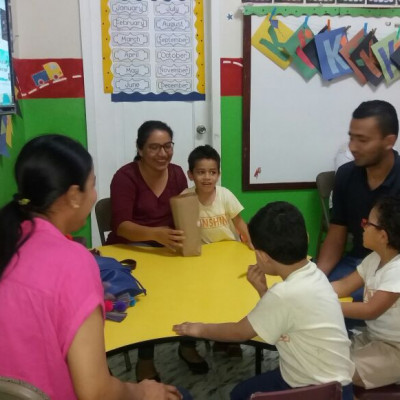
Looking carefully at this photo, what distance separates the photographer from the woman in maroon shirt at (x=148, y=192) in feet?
7.83

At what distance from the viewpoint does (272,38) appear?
3.47 m

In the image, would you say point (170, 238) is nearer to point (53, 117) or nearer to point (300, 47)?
point (53, 117)

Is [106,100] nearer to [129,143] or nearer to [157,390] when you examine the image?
[129,143]

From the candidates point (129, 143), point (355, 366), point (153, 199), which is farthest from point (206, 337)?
point (129, 143)

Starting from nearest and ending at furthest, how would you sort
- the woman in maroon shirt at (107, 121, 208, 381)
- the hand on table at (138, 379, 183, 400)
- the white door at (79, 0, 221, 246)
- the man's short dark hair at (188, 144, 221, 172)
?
the hand on table at (138, 379, 183, 400) < the woman in maroon shirt at (107, 121, 208, 381) < the man's short dark hair at (188, 144, 221, 172) < the white door at (79, 0, 221, 246)

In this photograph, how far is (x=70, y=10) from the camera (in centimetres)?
331

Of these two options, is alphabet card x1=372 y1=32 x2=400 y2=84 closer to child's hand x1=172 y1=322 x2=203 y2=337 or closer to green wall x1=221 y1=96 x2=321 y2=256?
green wall x1=221 y1=96 x2=321 y2=256

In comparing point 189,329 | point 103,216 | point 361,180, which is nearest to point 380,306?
point 189,329

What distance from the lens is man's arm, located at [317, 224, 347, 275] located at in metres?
2.31

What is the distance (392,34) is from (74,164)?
3.18 metres

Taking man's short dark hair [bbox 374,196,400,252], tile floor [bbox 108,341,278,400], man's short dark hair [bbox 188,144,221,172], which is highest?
man's short dark hair [bbox 188,144,221,172]

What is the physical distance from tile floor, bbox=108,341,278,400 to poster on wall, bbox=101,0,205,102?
1.82m

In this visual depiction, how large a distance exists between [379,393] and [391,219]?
54 cm

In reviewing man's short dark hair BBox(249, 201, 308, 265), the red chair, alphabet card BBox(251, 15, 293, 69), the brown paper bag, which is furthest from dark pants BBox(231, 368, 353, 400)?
alphabet card BBox(251, 15, 293, 69)
